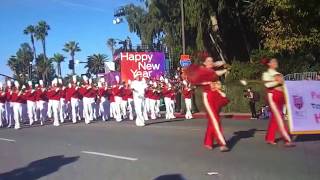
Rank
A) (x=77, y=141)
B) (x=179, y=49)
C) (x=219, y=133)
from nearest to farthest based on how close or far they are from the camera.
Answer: (x=219, y=133) → (x=77, y=141) → (x=179, y=49)

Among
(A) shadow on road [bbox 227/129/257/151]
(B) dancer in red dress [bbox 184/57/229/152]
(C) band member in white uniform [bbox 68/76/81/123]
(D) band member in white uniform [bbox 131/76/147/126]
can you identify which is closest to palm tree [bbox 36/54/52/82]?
(C) band member in white uniform [bbox 68/76/81/123]

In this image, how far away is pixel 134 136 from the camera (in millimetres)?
17609

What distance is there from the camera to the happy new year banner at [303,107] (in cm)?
1352

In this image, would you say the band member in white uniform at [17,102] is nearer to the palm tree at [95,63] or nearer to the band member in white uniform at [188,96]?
the band member in white uniform at [188,96]

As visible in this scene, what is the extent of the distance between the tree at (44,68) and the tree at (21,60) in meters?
6.01

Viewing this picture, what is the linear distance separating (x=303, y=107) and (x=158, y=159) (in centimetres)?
394

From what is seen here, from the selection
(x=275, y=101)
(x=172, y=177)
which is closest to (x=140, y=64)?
(x=275, y=101)

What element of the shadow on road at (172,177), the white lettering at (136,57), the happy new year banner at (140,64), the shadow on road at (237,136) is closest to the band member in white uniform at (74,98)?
the happy new year banner at (140,64)

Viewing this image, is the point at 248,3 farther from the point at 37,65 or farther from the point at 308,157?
the point at 37,65

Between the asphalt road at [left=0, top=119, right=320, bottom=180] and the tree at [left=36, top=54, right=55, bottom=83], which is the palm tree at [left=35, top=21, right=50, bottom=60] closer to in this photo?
the tree at [left=36, top=54, right=55, bottom=83]

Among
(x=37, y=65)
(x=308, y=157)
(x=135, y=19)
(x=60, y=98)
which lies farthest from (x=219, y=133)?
(x=37, y=65)

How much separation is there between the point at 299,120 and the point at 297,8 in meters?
11.6

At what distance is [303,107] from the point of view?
13820 millimetres

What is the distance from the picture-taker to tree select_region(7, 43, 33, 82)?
11256 centimetres
